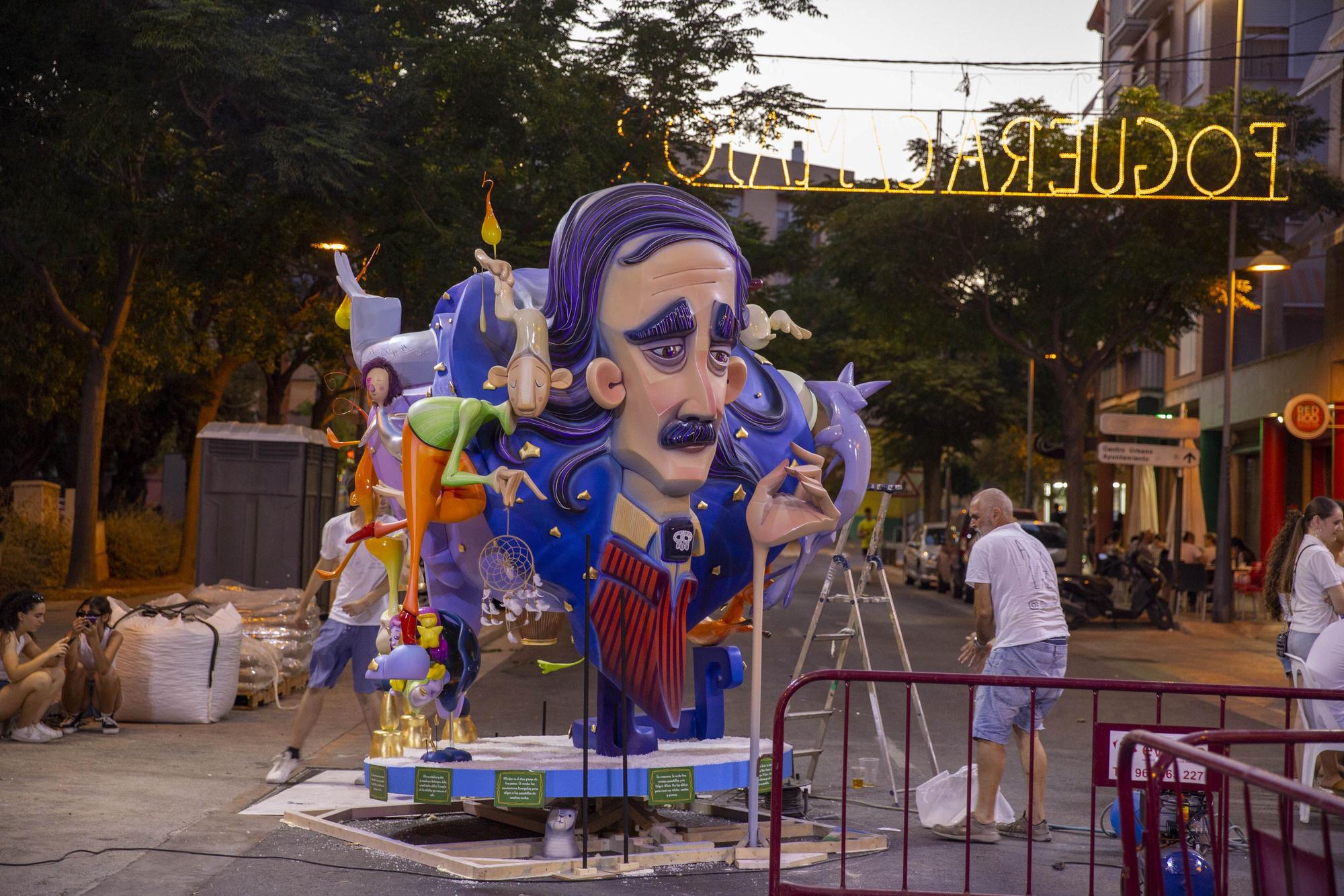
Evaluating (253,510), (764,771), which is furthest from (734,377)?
(253,510)

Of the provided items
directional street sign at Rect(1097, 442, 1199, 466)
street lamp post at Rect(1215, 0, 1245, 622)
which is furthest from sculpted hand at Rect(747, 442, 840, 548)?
directional street sign at Rect(1097, 442, 1199, 466)

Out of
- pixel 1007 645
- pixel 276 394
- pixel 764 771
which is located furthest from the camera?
pixel 276 394

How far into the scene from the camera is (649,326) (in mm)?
7801

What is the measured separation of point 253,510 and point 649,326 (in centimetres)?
1224

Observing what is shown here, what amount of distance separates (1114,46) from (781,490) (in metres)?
47.3

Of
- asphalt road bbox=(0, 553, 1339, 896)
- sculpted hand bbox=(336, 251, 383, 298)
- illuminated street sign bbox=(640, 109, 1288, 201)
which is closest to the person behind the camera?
asphalt road bbox=(0, 553, 1339, 896)

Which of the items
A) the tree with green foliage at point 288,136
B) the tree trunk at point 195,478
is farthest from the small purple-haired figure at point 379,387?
the tree trunk at point 195,478

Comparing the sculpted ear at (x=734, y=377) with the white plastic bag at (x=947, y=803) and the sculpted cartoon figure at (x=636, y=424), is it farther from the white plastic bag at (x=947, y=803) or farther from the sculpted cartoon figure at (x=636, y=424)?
the white plastic bag at (x=947, y=803)

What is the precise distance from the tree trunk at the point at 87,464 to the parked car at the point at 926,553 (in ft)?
68.3

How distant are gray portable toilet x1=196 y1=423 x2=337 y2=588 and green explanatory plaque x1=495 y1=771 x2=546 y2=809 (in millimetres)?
11885

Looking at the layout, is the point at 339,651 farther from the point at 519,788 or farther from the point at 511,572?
the point at 519,788

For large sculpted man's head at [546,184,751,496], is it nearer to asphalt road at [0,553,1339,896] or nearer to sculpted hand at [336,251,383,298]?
sculpted hand at [336,251,383,298]

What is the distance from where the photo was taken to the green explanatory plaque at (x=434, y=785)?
756 centimetres

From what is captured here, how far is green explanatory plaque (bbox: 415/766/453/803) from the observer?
7.56 meters
